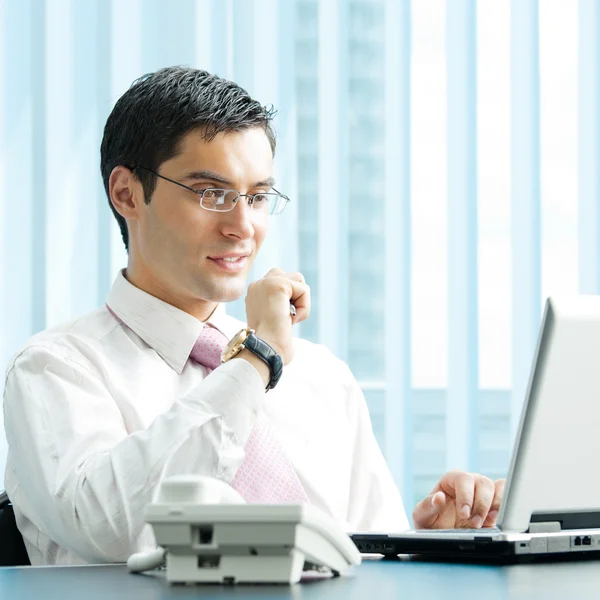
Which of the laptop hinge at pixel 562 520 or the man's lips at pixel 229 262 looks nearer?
the laptop hinge at pixel 562 520

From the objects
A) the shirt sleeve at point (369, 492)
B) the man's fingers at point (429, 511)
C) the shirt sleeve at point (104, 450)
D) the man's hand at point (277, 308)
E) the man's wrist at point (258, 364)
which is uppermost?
the man's hand at point (277, 308)

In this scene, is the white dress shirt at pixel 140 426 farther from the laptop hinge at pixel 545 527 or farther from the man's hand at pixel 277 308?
the laptop hinge at pixel 545 527

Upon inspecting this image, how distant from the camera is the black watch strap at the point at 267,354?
1.29 m

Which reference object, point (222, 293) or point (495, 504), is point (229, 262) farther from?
point (495, 504)

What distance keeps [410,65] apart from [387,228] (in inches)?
17.6

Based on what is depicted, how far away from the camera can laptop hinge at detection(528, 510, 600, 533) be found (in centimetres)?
95

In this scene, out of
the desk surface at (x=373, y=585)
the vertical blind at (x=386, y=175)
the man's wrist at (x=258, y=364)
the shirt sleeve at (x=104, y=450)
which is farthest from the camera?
the vertical blind at (x=386, y=175)

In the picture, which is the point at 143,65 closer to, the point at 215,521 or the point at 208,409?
the point at 208,409

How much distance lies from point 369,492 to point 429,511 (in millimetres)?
333

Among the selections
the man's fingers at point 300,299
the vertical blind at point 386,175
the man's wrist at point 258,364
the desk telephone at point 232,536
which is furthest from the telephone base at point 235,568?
the vertical blind at point 386,175

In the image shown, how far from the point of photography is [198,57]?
2553mm

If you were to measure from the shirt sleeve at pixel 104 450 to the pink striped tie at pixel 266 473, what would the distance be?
15 centimetres

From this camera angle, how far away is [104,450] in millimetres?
1271

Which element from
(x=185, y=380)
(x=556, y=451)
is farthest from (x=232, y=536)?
(x=185, y=380)
